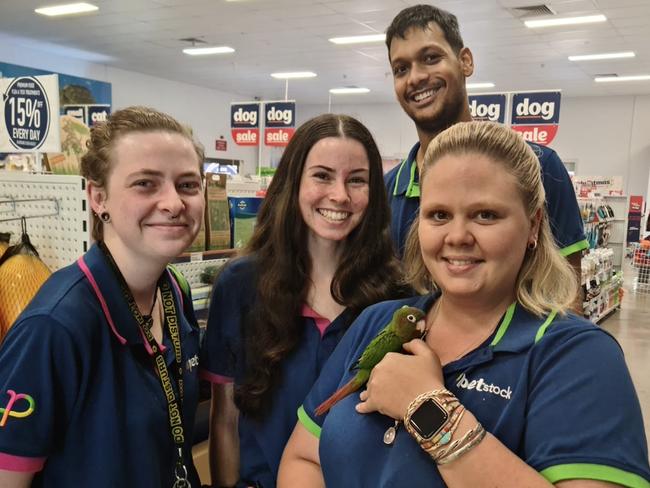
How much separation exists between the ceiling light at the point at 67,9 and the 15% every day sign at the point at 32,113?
694 centimetres

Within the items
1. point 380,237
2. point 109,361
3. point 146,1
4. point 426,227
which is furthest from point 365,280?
point 146,1

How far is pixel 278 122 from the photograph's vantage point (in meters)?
10.8

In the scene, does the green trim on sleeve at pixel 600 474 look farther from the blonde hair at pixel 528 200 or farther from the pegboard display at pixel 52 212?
the pegboard display at pixel 52 212

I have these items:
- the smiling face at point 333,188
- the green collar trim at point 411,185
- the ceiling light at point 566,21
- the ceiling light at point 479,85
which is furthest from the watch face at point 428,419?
the ceiling light at point 479,85

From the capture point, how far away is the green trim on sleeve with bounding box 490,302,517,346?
1.10 metres

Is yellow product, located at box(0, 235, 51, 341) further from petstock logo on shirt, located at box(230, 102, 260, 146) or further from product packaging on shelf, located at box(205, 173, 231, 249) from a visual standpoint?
petstock logo on shirt, located at box(230, 102, 260, 146)

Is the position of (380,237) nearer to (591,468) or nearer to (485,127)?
(485,127)

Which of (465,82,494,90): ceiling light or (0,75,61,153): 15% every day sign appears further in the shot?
(465,82,494,90): ceiling light

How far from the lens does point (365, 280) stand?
69.8 inches

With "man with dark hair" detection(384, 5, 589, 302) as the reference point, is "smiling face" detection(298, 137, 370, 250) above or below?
below

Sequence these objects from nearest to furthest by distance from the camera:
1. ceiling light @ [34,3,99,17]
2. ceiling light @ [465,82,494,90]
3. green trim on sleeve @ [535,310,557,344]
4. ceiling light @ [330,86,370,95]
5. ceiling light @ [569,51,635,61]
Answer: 1. green trim on sleeve @ [535,310,557,344]
2. ceiling light @ [34,3,99,17]
3. ceiling light @ [569,51,635,61]
4. ceiling light @ [465,82,494,90]
5. ceiling light @ [330,86,370,95]

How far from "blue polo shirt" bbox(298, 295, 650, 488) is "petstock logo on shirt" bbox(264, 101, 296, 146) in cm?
973

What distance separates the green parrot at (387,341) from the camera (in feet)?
3.84

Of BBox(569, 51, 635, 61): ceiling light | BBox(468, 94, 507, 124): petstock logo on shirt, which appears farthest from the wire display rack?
BBox(468, 94, 507, 124): petstock logo on shirt
